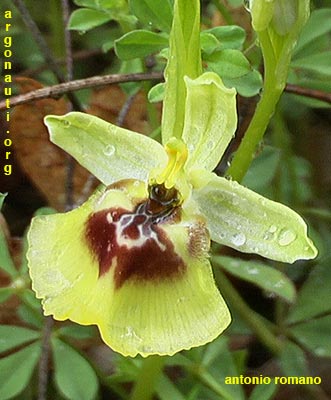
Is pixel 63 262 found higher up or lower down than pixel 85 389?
higher up

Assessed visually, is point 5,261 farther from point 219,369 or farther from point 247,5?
point 247,5

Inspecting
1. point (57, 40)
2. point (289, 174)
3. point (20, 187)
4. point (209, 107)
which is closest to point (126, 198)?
point (209, 107)

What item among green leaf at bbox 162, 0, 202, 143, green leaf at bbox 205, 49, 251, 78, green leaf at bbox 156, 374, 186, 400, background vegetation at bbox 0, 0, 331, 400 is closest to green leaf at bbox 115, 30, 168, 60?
background vegetation at bbox 0, 0, 331, 400

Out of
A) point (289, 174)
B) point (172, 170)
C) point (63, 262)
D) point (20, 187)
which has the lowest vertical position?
point (20, 187)

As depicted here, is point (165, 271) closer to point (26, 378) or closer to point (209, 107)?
point (209, 107)

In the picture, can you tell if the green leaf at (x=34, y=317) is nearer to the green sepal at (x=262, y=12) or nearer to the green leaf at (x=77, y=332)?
the green leaf at (x=77, y=332)
